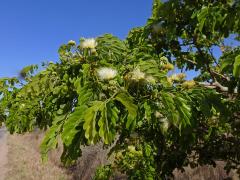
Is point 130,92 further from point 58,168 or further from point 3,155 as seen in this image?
point 3,155

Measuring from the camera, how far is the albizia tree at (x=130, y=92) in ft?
9.01

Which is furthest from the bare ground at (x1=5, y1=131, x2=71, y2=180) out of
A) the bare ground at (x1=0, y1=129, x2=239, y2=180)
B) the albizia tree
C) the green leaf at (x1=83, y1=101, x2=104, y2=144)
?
the green leaf at (x1=83, y1=101, x2=104, y2=144)

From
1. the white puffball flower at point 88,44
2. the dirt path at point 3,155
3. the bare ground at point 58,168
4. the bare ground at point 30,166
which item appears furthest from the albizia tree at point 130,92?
the dirt path at point 3,155

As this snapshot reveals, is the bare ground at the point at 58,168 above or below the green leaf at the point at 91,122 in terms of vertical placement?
below

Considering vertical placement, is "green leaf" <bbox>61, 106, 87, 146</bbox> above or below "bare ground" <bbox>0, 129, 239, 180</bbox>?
above

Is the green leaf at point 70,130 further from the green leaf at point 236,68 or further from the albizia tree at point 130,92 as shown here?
the green leaf at point 236,68

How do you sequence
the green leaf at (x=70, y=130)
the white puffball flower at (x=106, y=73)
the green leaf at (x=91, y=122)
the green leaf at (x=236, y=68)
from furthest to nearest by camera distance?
the white puffball flower at (x=106, y=73), the green leaf at (x=236, y=68), the green leaf at (x=70, y=130), the green leaf at (x=91, y=122)

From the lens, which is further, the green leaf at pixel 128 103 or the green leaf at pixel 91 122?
the green leaf at pixel 128 103

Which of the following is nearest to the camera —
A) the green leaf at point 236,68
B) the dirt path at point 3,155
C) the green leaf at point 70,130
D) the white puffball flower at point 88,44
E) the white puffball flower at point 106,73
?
the green leaf at point 70,130

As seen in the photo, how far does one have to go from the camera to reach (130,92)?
126 inches

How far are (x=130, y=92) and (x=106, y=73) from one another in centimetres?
24

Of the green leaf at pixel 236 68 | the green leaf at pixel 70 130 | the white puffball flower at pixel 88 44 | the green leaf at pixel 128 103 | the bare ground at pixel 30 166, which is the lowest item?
the bare ground at pixel 30 166

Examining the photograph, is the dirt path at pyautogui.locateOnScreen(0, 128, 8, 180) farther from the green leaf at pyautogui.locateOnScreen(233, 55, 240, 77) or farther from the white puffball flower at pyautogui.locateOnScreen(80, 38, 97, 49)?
the green leaf at pyautogui.locateOnScreen(233, 55, 240, 77)

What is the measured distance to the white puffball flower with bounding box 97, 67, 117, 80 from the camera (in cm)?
308
